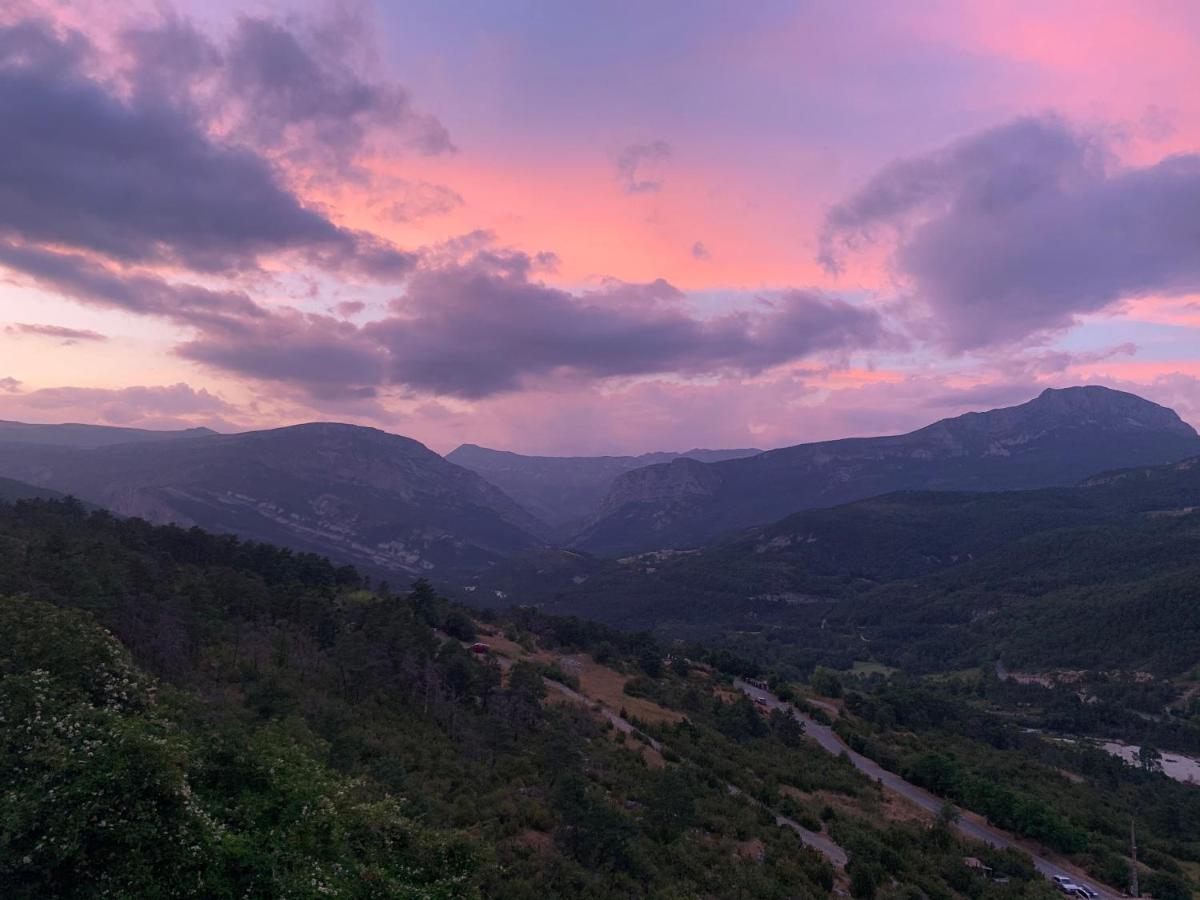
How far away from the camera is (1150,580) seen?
16838 centimetres

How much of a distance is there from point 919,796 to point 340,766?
47604 millimetres

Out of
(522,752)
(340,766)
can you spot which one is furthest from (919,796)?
(340,766)

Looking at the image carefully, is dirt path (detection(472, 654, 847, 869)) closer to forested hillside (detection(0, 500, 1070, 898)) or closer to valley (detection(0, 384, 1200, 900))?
valley (detection(0, 384, 1200, 900))

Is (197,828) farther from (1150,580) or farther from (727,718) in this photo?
(1150,580)

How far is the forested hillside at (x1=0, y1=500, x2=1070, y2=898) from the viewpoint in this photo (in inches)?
633

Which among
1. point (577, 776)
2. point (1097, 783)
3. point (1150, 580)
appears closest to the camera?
point (577, 776)

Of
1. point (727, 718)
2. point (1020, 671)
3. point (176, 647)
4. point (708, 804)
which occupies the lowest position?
point (1020, 671)

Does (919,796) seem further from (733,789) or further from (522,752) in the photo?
(522,752)

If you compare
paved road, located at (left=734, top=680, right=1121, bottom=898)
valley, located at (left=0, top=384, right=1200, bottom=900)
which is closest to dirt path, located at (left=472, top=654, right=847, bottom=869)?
valley, located at (left=0, top=384, right=1200, bottom=900)

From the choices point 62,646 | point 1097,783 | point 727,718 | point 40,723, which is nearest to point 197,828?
point 40,723

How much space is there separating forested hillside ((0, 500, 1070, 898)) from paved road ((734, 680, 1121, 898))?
4.43 meters

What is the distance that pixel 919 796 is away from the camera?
5512cm

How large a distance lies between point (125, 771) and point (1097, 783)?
88.3 m

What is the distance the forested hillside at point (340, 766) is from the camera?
1608 cm
